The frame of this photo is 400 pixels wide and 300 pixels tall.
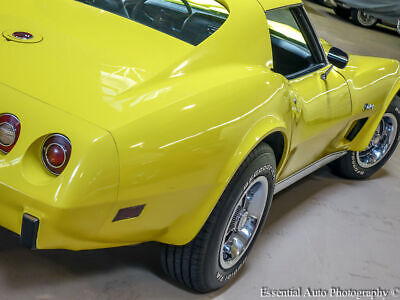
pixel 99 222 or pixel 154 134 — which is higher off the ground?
pixel 154 134

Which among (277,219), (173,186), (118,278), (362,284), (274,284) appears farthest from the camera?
(277,219)

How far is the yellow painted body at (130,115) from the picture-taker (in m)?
2.04

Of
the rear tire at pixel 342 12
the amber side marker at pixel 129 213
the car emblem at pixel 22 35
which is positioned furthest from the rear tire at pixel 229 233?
the rear tire at pixel 342 12

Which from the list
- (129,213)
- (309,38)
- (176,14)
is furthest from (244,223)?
(309,38)

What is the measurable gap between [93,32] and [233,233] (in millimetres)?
1145

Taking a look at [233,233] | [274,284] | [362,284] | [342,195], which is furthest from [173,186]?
[342,195]

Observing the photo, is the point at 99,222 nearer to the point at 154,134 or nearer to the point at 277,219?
the point at 154,134

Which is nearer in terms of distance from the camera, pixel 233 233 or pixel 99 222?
pixel 99 222

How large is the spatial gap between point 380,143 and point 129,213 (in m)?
2.98

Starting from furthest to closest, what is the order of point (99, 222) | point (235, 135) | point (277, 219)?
1. point (277, 219)
2. point (235, 135)
3. point (99, 222)

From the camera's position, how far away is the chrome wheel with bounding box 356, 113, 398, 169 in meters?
4.60

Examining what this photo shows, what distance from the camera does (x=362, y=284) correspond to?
3.30 metres

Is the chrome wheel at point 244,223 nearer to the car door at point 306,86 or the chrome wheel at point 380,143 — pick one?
the car door at point 306,86

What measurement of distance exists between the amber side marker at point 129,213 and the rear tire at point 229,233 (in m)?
0.45
